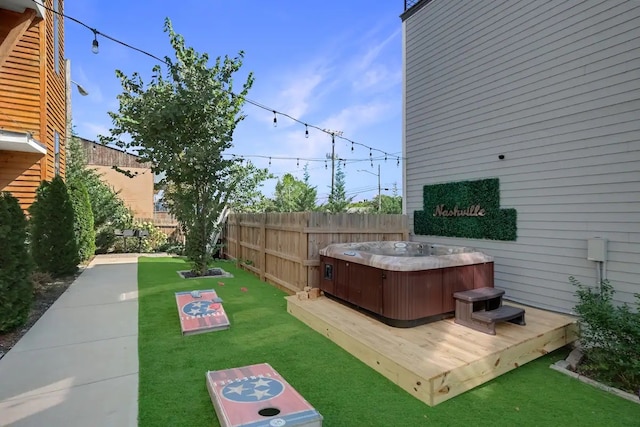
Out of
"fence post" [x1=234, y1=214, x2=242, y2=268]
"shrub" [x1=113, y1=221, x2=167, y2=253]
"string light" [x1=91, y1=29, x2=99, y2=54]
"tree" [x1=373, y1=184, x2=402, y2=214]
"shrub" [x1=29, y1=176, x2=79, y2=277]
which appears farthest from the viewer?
"tree" [x1=373, y1=184, x2=402, y2=214]

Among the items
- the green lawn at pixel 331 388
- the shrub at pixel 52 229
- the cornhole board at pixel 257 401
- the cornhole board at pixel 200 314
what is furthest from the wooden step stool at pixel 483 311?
the shrub at pixel 52 229

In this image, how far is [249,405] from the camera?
2279 millimetres

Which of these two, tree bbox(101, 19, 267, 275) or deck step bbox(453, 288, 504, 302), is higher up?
tree bbox(101, 19, 267, 275)

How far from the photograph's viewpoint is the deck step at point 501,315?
363 cm

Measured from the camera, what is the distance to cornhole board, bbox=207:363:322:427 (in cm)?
208

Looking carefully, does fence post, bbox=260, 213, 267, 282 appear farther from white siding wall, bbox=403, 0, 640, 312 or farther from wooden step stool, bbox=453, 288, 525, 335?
wooden step stool, bbox=453, 288, 525, 335

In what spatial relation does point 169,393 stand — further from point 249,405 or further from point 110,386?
point 249,405

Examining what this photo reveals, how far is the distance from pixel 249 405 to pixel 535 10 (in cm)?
568

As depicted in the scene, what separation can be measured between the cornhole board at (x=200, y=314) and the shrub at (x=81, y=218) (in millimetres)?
4979

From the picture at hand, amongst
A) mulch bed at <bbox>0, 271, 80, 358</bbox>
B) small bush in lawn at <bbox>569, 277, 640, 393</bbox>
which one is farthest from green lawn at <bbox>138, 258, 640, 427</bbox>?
mulch bed at <bbox>0, 271, 80, 358</bbox>

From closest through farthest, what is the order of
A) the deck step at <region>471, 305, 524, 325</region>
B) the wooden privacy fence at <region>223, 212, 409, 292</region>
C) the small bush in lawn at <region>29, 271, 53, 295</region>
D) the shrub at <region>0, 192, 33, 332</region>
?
the deck step at <region>471, 305, 524, 325</region> < the shrub at <region>0, 192, 33, 332</region> < the small bush in lawn at <region>29, 271, 53, 295</region> < the wooden privacy fence at <region>223, 212, 409, 292</region>

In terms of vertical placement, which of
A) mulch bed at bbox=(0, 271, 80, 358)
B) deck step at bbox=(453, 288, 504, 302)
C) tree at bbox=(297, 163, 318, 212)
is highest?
tree at bbox=(297, 163, 318, 212)

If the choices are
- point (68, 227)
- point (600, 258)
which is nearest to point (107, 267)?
point (68, 227)

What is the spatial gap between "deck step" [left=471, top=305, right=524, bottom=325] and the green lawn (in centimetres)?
46
